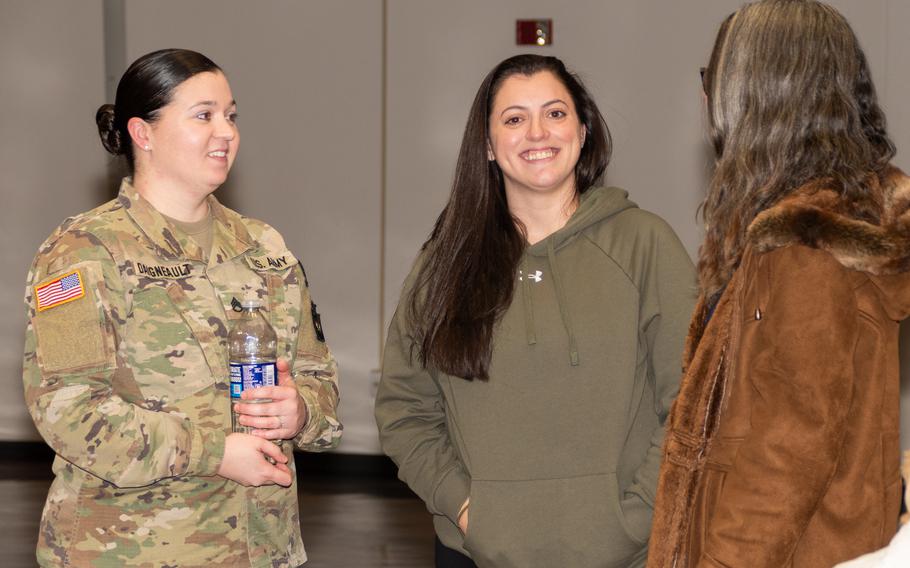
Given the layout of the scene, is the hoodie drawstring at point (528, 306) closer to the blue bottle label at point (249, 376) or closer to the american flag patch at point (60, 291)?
the blue bottle label at point (249, 376)

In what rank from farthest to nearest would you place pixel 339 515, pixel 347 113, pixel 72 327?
pixel 347 113
pixel 339 515
pixel 72 327

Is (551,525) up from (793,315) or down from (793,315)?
down

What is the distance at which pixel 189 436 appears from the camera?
80.2 inches

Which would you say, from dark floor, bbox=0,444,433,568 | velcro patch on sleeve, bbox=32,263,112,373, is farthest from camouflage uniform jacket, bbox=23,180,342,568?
dark floor, bbox=0,444,433,568

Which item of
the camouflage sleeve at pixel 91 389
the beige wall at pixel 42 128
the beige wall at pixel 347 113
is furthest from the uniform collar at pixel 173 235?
the beige wall at pixel 42 128

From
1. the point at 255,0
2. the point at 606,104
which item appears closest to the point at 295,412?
the point at 606,104

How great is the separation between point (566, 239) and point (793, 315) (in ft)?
2.66

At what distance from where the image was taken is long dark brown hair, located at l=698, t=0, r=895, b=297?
1.64 metres

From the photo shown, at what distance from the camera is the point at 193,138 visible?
7.16 feet

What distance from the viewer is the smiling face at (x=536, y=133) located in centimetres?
229

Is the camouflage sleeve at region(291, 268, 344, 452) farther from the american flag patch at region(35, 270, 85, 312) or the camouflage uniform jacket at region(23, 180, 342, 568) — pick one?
the american flag patch at region(35, 270, 85, 312)

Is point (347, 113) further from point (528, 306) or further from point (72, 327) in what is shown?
point (72, 327)

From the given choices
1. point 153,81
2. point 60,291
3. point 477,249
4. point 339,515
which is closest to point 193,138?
point 153,81

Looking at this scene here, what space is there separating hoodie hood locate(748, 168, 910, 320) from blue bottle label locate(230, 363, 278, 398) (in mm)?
1003
